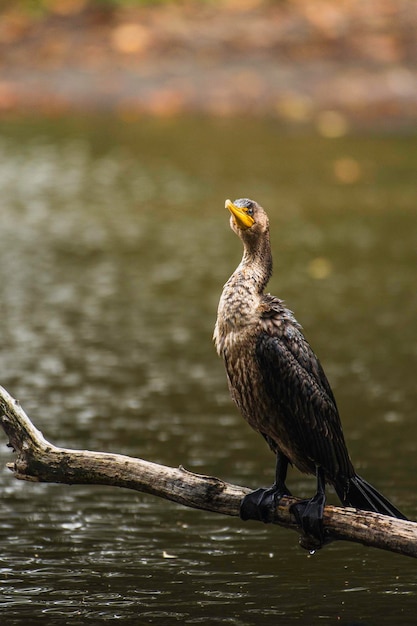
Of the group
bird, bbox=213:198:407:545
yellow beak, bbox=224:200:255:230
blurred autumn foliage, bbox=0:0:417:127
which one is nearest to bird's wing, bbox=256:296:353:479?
bird, bbox=213:198:407:545

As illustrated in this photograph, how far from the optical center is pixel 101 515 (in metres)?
6.89

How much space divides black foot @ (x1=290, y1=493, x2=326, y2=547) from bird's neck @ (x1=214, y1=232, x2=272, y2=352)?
0.69 m

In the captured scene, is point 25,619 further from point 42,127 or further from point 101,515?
point 42,127

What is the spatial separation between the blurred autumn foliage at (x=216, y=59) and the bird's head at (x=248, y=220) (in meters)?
11.9

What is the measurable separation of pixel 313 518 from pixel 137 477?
0.65 meters

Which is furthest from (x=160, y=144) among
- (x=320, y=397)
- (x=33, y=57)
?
(x=320, y=397)

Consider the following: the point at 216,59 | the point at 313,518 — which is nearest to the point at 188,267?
the point at 313,518

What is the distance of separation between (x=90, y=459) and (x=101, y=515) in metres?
1.59

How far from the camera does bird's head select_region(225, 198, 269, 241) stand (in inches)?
229

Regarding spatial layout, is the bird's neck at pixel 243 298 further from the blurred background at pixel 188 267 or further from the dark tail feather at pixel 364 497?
the blurred background at pixel 188 267

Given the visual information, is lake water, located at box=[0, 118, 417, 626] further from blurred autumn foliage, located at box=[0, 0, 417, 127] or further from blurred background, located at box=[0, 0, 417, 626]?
blurred autumn foliage, located at box=[0, 0, 417, 127]

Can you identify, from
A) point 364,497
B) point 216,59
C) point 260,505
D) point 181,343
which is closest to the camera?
point 260,505

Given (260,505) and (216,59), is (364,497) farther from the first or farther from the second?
(216,59)

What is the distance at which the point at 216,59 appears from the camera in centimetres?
1922
